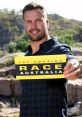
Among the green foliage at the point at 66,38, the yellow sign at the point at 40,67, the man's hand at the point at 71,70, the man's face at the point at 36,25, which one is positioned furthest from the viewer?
the green foliage at the point at 66,38

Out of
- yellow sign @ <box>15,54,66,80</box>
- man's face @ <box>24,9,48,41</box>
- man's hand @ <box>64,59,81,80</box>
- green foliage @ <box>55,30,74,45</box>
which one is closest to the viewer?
man's hand @ <box>64,59,81,80</box>

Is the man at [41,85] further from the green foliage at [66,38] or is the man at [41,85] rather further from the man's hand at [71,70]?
the green foliage at [66,38]

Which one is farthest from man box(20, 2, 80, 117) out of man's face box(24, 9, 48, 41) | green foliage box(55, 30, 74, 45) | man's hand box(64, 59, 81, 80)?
green foliage box(55, 30, 74, 45)

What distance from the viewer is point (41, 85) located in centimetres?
214

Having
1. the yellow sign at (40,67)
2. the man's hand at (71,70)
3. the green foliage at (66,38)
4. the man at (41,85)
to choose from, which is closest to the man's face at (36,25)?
the man at (41,85)

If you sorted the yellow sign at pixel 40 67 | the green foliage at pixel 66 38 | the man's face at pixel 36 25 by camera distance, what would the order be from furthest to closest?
the green foliage at pixel 66 38 → the man's face at pixel 36 25 → the yellow sign at pixel 40 67

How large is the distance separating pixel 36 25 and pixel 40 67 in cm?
27

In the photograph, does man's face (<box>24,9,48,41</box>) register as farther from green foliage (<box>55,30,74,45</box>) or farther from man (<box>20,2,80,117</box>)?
green foliage (<box>55,30,74,45</box>)

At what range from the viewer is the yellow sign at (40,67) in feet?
6.61

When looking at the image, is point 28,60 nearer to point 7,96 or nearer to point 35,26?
point 35,26

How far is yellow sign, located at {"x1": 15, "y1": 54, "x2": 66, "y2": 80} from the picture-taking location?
2016mm

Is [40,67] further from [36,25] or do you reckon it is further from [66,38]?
[66,38]

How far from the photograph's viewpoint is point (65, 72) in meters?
1.87

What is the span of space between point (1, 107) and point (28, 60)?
216 inches
